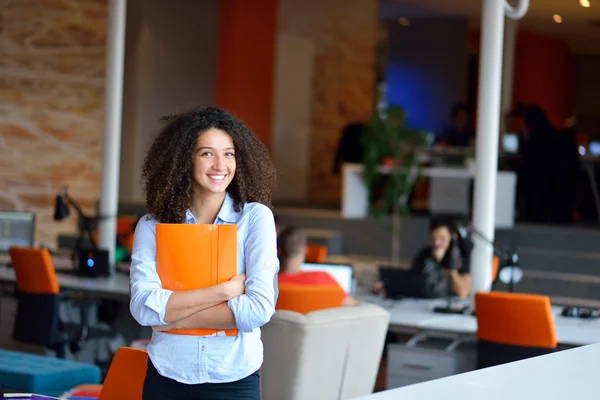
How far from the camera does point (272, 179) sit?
2.96 metres

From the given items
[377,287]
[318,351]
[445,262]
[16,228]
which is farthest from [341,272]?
[16,228]

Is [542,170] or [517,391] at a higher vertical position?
[542,170]

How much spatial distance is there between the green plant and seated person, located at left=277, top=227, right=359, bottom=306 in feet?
17.2

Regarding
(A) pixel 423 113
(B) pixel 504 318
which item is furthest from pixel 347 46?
(B) pixel 504 318

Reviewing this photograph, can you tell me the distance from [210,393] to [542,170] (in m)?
9.84

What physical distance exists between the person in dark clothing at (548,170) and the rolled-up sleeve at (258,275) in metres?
9.57

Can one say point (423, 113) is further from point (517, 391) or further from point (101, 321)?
point (517, 391)

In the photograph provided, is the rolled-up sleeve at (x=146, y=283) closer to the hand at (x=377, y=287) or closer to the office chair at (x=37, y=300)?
the office chair at (x=37, y=300)

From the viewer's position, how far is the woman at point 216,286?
2.68 metres

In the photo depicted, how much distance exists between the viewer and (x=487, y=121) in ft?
21.2

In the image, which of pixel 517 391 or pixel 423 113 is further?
pixel 423 113

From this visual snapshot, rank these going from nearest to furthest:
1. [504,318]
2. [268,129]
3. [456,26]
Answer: [504,318]
[268,129]
[456,26]

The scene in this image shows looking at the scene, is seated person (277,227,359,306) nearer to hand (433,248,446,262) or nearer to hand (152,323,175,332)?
hand (433,248,446,262)

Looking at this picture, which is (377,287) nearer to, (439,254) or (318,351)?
(439,254)
